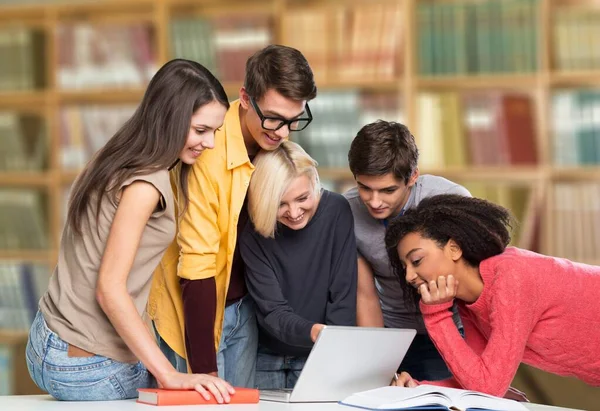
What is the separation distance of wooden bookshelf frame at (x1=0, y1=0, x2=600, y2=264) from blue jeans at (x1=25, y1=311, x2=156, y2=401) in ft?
7.62

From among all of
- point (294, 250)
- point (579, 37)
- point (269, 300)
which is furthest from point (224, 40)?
point (269, 300)

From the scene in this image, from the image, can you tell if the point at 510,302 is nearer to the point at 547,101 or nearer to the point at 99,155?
the point at 99,155

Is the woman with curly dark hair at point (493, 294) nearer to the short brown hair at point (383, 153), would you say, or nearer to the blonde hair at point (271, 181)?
the short brown hair at point (383, 153)

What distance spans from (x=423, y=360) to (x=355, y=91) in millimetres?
1914

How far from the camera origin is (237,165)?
2.26 m

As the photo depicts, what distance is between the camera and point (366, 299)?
2.47 meters

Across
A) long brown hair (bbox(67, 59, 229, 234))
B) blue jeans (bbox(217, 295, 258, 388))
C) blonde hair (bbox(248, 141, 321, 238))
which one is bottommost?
blue jeans (bbox(217, 295, 258, 388))

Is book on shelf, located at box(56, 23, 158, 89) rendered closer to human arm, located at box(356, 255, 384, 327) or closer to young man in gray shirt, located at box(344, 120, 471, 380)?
young man in gray shirt, located at box(344, 120, 471, 380)

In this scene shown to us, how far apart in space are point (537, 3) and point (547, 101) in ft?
1.41

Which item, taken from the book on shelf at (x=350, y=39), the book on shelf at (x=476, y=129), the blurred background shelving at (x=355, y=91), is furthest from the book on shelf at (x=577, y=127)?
the book on shelf at (x=350, y=39)

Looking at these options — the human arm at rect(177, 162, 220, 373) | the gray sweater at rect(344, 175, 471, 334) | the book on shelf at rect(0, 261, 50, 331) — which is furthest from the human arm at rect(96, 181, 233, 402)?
the book on shelf at rect(0, 261, 50, 331)

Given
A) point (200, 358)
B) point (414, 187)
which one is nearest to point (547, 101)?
point (414, 187)

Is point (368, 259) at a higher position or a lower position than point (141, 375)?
higher

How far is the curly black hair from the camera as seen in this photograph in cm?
215
